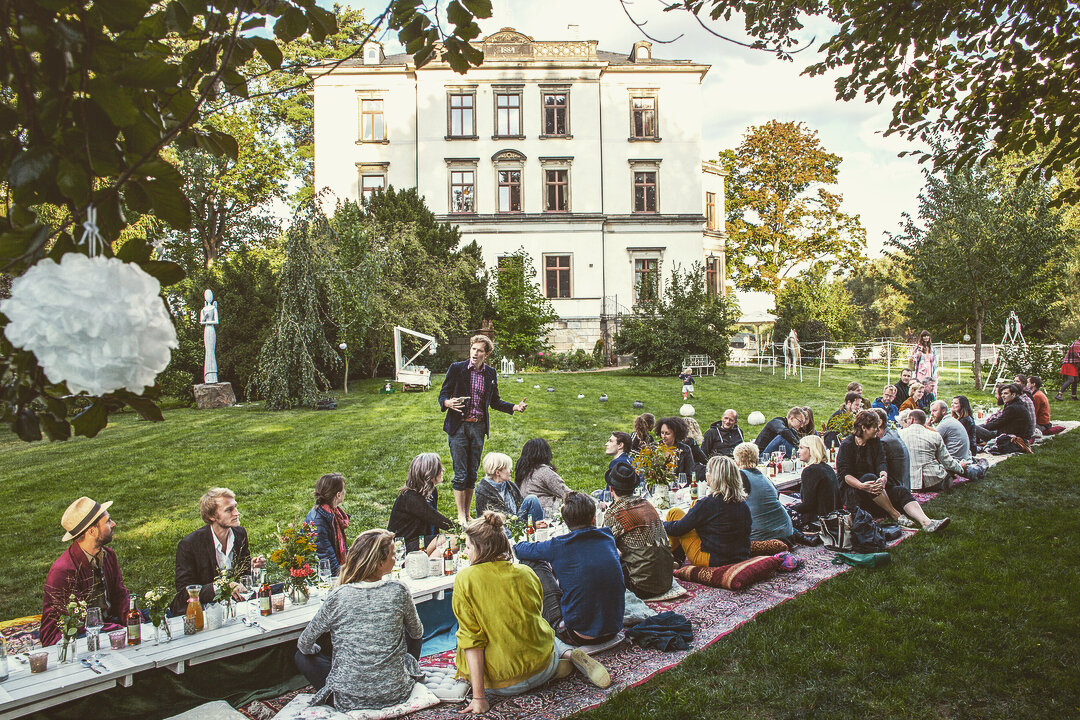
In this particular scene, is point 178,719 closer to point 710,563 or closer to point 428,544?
point 428,544

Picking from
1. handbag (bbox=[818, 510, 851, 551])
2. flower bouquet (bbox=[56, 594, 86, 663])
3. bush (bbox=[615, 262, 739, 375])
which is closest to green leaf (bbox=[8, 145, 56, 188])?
flower bouquet (bbox=[56, 594, 86, 663])

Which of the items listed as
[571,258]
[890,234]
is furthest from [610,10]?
[571,258]

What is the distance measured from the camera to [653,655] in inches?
191

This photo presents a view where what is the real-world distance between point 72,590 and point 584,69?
2908 centimetres

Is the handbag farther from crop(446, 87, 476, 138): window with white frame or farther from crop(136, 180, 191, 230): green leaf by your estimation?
crop(446, 87, 476, 138): window with white frame

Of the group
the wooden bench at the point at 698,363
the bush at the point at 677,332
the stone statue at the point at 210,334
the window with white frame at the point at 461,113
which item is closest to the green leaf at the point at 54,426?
the stone statue at the point at 210,334

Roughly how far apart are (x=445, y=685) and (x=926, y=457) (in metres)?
7.46

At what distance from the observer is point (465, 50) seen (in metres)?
2.45

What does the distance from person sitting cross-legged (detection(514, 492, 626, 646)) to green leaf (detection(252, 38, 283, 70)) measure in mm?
3533

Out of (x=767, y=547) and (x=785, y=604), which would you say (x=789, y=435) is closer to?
(x=767, y=547)

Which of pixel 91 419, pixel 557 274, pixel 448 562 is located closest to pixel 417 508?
pixel 448 562

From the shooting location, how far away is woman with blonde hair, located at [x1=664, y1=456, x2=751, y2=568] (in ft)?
20.5

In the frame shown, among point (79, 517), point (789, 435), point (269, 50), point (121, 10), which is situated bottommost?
point (789, 435)

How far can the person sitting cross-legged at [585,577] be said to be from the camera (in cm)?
488
